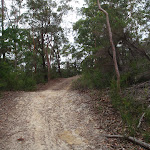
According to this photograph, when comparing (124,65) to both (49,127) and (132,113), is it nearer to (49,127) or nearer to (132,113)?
(132,113)

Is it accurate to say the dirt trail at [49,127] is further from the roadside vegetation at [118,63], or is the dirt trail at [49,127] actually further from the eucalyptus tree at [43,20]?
the eucalyptus tree at [43,20]

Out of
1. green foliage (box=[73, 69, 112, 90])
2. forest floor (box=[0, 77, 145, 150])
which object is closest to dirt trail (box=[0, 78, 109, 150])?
forest floor (box=[0, 77, 145, 150])

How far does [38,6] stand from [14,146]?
16.1 metres

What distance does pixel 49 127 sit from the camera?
5.30 meters

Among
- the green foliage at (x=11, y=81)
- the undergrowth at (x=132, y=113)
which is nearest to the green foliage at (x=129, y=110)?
the undergrowth at (x=132, y=113)

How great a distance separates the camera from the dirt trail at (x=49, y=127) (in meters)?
→ 4.17

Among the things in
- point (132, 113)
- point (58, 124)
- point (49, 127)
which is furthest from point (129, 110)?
point (49, 127)

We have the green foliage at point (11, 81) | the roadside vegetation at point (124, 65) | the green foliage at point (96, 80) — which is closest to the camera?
the roadside vegetation at point (124, 65)

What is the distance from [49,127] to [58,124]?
0.40 meters

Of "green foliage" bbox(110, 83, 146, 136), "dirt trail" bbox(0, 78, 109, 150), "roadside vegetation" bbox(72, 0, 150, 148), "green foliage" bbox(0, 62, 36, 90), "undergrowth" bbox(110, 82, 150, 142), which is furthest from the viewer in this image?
"green foliage" bbox(0, 62, 36, 90)

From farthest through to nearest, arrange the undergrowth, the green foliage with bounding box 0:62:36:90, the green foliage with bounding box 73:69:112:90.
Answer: the green foliage with bounding box 73:69:112:90 < the green foliage with bounding box 0:62:36:90 < the undergrowth

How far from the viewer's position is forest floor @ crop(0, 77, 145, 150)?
418 centimetres

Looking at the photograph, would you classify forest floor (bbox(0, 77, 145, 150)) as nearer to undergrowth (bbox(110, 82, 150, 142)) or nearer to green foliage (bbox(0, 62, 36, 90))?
undergrowth (bbox(110, 82, 150, 142))

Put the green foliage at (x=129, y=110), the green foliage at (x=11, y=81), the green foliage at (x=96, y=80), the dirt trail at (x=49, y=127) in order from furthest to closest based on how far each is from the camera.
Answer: the green foliage at (x=96, y=80), the green foliage at (x=11, y=81), the green foliage at (x=129, y=110), the dirt trail at (x=49, y=127)
